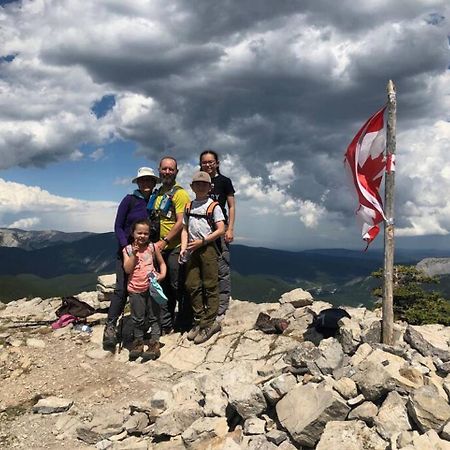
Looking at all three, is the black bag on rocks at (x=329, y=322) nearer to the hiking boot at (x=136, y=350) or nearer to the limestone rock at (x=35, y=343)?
the hiking boot at (x=136, y=350)

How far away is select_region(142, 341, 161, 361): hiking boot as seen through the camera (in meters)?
10.8

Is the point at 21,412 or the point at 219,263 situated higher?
the point at 219,263

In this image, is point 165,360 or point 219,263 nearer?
point 165,360

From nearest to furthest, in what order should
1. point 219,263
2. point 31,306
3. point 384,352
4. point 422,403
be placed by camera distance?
point 422,403
point 384,352
point 219,263
point 31,306

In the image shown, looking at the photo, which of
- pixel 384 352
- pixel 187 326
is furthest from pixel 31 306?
pixel 384 352

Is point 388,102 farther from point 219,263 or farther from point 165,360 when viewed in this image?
point 165,360

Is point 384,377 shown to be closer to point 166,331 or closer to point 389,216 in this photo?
point 389,216

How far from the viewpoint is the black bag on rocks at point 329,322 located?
988cm

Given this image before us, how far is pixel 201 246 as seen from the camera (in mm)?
10555

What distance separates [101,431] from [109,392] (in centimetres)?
176

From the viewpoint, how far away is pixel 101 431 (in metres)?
7.82

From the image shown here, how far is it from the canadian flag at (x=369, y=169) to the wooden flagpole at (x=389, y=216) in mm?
130

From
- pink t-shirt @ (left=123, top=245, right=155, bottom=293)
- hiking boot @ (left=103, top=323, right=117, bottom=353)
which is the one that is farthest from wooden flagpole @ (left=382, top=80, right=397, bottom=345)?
hiking boot @ (left=103, top=323, right=117, bottom=353)

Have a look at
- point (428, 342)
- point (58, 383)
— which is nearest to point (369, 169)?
point (428, 342)
